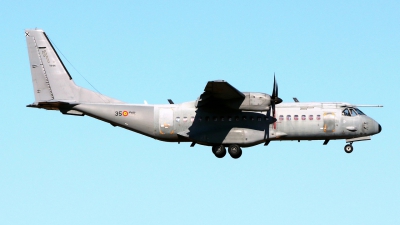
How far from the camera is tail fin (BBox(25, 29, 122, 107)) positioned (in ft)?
95.8

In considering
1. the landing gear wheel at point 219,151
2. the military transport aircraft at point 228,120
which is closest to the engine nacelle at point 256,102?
the military transport aircraft at point 228,120

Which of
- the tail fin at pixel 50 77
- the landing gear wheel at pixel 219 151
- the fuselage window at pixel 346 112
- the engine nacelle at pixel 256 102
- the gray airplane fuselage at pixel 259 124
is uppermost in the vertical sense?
the tail fin at pixel 50 77

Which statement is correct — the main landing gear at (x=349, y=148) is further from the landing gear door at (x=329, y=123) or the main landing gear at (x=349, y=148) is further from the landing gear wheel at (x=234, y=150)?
the landing gear wheel at (x=234, y=150)

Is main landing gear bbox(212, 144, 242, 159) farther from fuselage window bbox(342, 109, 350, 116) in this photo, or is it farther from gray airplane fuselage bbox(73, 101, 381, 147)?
fuselage window bbox(342, 109, 350, 116)

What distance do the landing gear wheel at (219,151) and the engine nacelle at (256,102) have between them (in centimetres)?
240

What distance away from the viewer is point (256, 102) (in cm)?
2670

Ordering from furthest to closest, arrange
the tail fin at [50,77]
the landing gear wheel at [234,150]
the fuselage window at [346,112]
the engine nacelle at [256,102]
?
the tail fin at [50,77], the fuselage window at [346,112], the landing gear wheel at [234,150], the engine nacelle at [256,102]

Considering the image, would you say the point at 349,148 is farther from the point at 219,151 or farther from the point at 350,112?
the point at 219,151

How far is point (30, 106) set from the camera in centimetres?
2878

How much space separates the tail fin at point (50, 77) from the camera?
95.8 ft

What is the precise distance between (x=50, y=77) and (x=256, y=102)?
1003 centimetres

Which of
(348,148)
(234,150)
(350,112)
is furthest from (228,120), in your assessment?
(348,148)

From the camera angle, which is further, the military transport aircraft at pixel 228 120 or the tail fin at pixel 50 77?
the tail fin at pixel 50 77

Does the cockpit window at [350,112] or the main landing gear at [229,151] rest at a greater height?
the cockpit window at [350,112]
